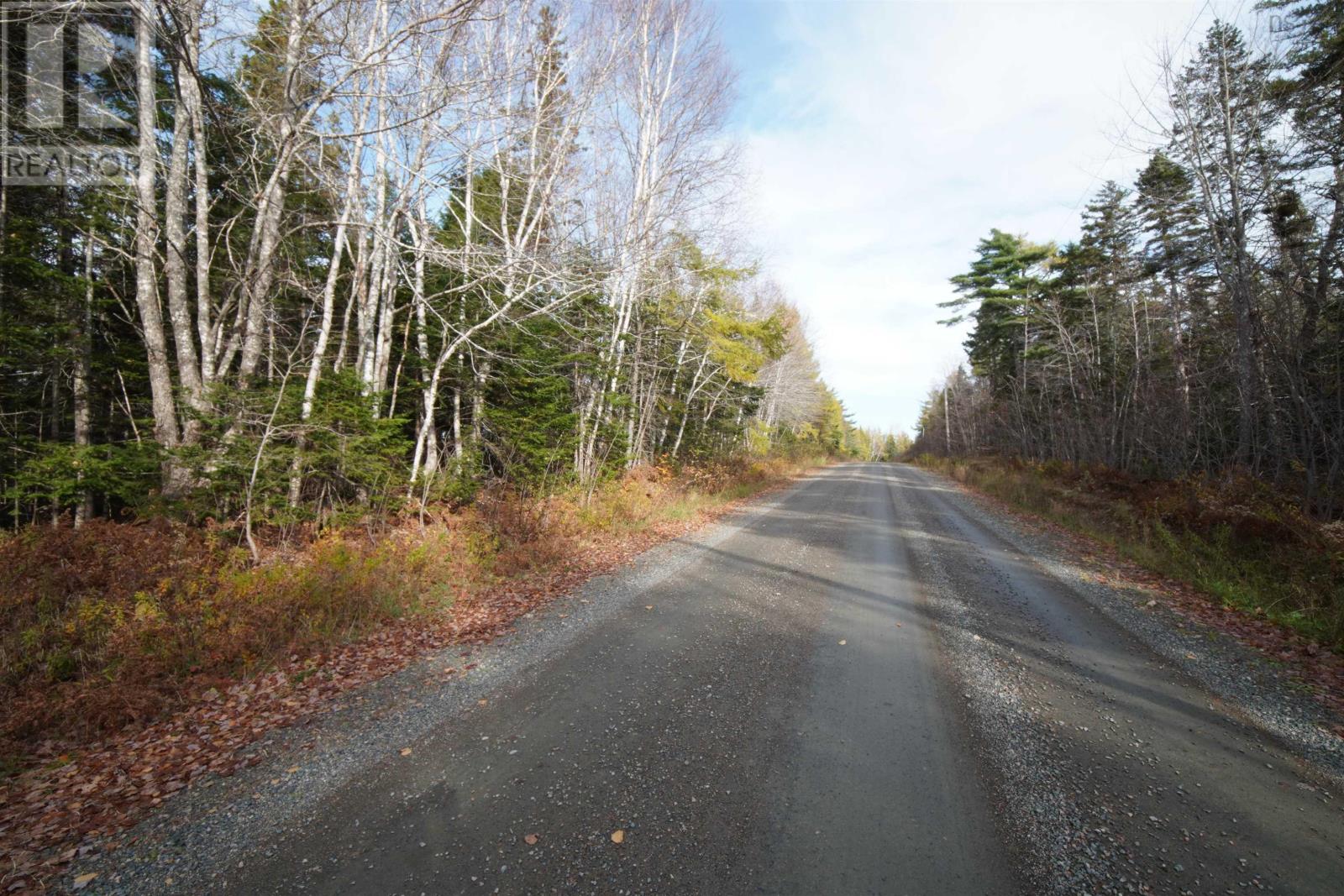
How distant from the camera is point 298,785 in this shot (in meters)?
2.73

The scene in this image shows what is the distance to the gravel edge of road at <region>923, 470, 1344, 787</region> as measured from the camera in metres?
3.19

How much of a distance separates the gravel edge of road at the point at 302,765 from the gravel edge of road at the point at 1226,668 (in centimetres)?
525

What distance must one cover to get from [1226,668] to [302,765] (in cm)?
715

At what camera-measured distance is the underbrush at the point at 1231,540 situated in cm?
542

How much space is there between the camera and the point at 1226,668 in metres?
4.16

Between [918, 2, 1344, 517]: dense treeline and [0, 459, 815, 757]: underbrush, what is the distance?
12862mm

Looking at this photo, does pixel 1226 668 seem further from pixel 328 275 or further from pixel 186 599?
pixel 328 275

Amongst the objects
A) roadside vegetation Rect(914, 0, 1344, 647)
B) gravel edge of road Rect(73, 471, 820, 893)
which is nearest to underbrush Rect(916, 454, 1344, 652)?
roadside vegetation Rect(914, 0, 1344, 647)

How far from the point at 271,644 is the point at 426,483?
3.72 m

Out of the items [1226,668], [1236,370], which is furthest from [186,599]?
[1236,370]

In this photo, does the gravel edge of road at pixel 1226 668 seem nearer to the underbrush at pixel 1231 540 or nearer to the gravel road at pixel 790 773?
the gravel road at pixel 790 773

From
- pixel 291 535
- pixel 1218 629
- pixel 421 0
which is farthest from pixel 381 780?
pixel 421 0

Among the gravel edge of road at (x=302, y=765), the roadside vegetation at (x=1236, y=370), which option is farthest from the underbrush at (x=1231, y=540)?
the gravel edge of road at (x=302, y=765)

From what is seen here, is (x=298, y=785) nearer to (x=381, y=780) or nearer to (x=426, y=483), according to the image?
(x=381, y=780)
